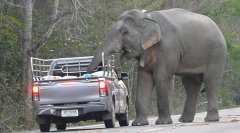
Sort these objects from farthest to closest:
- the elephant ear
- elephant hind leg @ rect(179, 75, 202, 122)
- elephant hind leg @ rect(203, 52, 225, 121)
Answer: elephant hind leg @ rect(179, 75, 202, 122)
elephant hind leg @ rect(203, 52, 225, 121)
the elephant ear

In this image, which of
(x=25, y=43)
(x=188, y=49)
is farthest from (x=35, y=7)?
(x=188, y=49)

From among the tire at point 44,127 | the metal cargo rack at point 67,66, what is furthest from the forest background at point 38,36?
the tire at point 44,127

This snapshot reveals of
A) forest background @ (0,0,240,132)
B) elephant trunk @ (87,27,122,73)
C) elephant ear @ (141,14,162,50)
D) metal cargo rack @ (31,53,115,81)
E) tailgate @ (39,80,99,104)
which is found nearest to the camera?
tailgate @ (39,80,99,104)

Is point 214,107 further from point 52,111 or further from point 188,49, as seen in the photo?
point 52,111

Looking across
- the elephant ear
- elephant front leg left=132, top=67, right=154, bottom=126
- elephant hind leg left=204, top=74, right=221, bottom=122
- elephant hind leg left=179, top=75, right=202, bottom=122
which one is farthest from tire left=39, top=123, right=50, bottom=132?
elephant hind leg left=204, top=74, right=221, bottom=122

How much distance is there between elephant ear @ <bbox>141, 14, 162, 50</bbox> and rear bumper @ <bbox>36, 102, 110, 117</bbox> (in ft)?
7.63

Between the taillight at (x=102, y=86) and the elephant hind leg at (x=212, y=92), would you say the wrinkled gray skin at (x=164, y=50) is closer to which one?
the elephant hind leg at (x=212, y=92)

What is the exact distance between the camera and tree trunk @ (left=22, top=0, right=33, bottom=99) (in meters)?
27.9

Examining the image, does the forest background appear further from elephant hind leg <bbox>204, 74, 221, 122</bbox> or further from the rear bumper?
elephant hind leg <bbox>204, 74, 221, 122</bbox>

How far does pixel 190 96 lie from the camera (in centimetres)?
2319

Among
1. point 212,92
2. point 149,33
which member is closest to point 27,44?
point 149,33

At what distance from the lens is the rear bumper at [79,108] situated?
19.7 metres

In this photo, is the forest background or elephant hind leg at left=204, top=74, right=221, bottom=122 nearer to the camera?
elephant hind leg at left=204, top=74, right=221, bottom=122

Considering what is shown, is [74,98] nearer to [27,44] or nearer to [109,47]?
[109,47]
